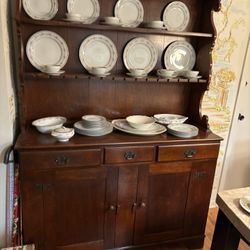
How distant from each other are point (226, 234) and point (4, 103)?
1.37 meters

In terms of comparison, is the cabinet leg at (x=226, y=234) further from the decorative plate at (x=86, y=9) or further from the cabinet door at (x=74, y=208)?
the decorative plate at (x=86, y=9)

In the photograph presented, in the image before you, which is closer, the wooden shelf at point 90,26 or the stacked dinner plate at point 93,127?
the wooden shelf at point 90,26

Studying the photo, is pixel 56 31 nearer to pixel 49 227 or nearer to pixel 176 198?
pixel 49 227

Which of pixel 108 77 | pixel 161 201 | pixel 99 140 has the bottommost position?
pixel 161 201

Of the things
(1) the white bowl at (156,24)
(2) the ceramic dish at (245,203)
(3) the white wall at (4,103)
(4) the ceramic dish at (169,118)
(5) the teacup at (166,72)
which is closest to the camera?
(2) the ceramic dish at (245,203)

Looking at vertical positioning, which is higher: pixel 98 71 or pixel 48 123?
pixel 98 71

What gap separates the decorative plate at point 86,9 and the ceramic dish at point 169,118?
833mm

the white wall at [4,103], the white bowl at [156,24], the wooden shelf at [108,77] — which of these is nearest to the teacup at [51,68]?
the wooden shelf at [108,77]

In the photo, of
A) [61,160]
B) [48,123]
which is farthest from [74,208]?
[48,123]

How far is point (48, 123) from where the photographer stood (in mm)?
1721

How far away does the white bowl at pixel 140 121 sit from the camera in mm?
1736

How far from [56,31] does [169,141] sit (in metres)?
1.03

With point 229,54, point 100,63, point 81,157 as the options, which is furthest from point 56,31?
point 229,54

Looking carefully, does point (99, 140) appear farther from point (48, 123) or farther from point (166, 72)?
point (166, 72)
